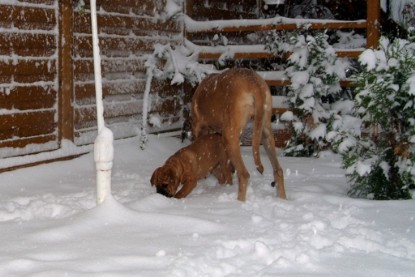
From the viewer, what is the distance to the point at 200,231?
382 cm

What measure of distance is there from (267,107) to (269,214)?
104 cm

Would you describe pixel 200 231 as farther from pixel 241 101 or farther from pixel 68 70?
pixel 68 70

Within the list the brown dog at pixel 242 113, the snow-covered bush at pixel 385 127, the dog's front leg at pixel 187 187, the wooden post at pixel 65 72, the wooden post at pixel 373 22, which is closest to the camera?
the snow-covered bush at pixel 385 127

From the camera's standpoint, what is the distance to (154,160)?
23.5 feet

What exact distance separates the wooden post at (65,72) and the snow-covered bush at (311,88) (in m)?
2.73

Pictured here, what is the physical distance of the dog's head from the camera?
5.03 metres

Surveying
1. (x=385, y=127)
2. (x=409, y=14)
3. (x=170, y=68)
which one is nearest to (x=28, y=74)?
(x=170, y=68)

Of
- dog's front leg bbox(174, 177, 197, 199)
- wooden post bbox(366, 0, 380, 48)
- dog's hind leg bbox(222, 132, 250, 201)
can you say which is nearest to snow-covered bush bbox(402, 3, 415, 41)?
wooden post bbox(366, 0, 380, 48)

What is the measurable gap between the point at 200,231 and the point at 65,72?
332 cm

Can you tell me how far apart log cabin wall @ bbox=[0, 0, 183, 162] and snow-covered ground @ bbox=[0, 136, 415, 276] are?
2.13ft

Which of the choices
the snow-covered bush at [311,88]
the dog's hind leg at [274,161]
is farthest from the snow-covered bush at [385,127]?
the snow-covered bush at [311,88]

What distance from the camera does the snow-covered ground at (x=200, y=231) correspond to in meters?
3.13

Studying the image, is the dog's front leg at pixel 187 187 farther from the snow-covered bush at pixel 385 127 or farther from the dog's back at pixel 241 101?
the snow-covered bush at pixel 385 127

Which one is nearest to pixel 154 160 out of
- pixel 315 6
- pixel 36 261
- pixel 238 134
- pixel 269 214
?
pixel 238 134
